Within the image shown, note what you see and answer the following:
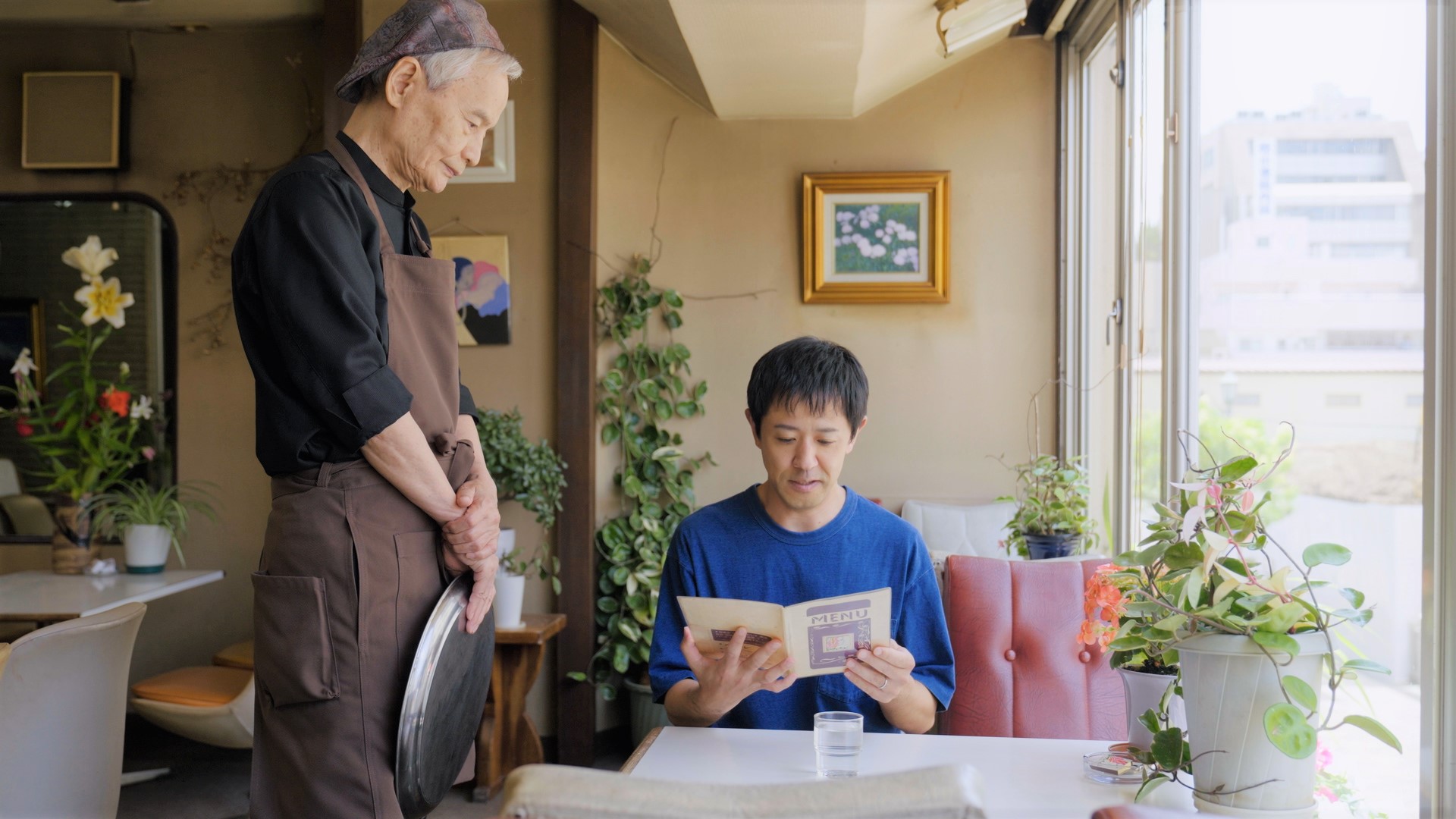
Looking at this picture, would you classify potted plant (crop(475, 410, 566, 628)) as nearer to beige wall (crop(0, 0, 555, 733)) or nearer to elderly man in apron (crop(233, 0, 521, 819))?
beige wall (crop(0, 0, 555, 733))

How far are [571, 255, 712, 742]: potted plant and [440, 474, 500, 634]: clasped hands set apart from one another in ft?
7.43

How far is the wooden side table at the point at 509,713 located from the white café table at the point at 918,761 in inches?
84.2

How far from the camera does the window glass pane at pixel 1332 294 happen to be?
1.64m

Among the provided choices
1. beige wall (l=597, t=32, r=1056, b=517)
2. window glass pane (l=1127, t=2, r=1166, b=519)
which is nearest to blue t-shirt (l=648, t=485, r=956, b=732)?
window glass pane (l=1127, t=2, r=1166, b=519)

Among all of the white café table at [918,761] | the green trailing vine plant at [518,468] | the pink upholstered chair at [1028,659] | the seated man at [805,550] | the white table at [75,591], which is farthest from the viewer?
the green trailing vine plant at [518,468]

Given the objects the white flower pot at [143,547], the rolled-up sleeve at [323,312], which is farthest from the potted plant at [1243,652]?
the white flower pot at [143,547]

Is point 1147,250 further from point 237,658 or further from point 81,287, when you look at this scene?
point 81,287

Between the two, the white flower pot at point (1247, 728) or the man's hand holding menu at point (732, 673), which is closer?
the white flower pot at point (1247, 728)

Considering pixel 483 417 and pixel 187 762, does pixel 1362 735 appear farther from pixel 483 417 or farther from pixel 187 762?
pixel 187 762

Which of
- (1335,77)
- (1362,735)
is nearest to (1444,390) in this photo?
(1362,735)

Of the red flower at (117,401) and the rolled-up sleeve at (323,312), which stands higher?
the rolled-up sleeve at (323,312)

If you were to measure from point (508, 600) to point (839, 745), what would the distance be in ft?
8.00

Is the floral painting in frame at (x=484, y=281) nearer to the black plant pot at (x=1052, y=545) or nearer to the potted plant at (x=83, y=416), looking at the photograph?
the potted plant at (x=83, y=416)

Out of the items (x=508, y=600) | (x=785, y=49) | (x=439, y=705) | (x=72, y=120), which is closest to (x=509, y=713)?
(x=508, y=600)
